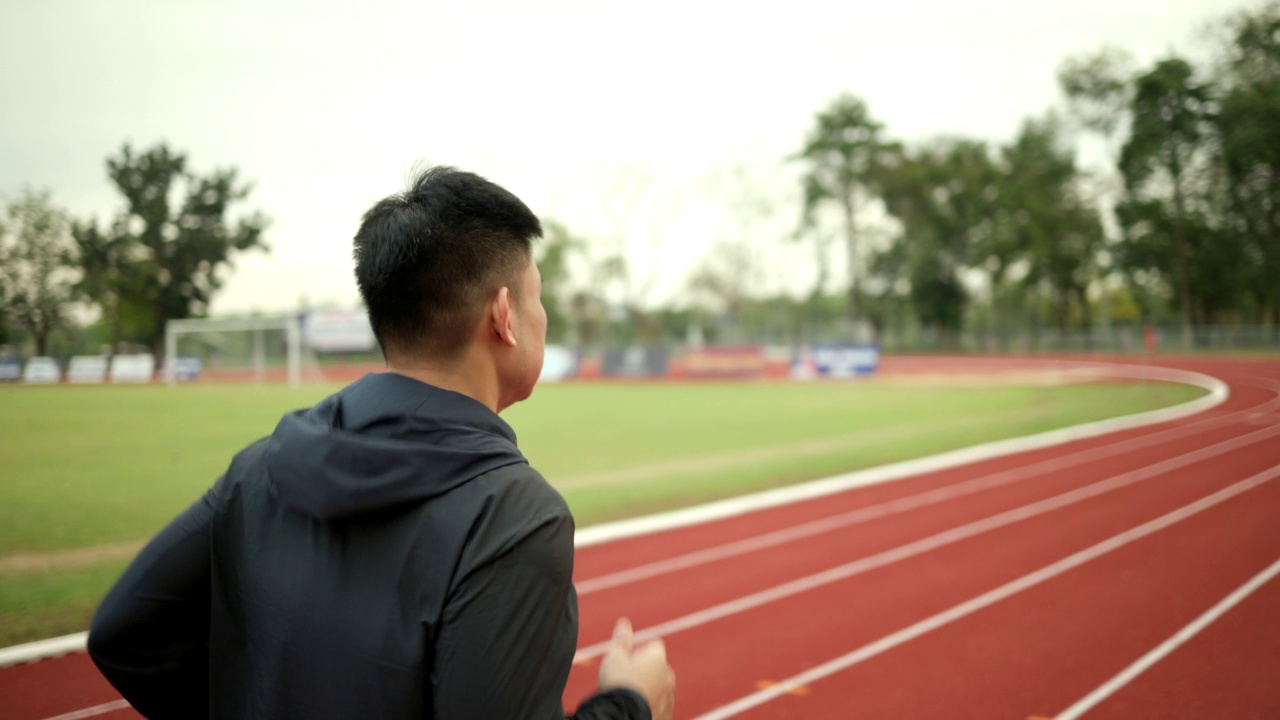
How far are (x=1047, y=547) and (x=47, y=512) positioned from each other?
316 inches

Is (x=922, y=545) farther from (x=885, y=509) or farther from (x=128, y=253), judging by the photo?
(x=128, y=253)

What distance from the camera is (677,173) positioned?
49688 mm

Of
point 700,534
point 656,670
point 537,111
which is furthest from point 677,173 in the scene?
point 656,670

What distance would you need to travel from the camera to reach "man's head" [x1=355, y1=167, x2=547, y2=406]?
4.62ft

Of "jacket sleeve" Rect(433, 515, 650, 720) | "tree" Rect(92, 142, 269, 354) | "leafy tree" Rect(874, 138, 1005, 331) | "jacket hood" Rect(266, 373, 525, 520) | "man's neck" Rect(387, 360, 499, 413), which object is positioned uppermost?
"leafy tree" Rect(874, 138, 1005, 331)

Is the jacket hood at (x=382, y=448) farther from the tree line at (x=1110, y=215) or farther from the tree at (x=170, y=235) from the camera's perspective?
the tree at (x=170, y=235)

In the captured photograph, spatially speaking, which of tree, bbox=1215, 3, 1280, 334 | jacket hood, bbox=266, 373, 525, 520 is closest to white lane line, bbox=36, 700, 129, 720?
jacket hood, bbox=266, 373, 525, 520

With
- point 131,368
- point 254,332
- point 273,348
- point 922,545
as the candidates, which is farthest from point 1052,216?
point 131,368

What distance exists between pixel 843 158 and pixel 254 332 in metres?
40.0

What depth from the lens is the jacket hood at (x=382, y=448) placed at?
3.99ft

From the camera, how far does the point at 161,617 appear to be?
147 cm

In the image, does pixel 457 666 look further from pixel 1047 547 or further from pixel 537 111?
pixel 537 111

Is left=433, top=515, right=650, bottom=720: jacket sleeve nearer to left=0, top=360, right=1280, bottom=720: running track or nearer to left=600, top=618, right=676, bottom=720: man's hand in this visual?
left=600, top=618, right=676, bottom=720: man's hand

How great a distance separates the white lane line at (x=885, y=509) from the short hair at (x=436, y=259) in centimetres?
466
